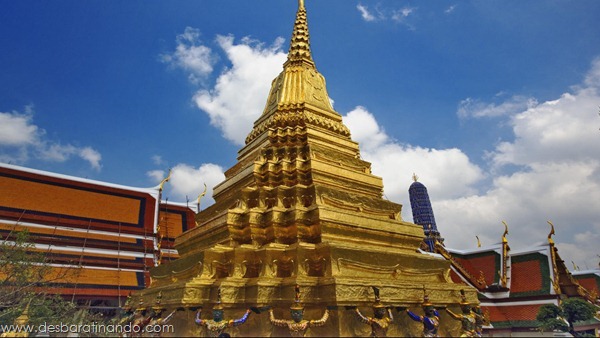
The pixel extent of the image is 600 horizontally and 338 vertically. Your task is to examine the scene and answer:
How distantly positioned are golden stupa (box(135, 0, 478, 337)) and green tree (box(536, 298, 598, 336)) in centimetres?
546

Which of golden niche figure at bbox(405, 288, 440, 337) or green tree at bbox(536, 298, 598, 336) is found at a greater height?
golden niche figure at bbox(405, 288, 440, 337)

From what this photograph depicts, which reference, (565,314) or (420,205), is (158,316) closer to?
(565,314)

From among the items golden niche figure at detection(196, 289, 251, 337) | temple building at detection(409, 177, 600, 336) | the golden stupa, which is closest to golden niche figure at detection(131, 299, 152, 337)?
the golden stupa

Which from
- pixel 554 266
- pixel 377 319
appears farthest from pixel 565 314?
pixel 377 319

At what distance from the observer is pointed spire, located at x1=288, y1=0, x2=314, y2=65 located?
38.0 ft

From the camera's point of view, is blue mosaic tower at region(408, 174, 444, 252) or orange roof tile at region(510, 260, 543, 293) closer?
orange roof tile at region(510, 260, 543, 293)

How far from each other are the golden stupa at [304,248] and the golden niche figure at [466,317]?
5.8 inches

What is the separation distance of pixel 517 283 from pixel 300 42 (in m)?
11.7

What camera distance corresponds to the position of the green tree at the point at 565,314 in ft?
32.3

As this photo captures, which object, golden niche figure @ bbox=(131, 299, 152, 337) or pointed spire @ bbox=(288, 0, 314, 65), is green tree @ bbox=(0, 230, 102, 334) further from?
pointed spire @ bbox=(288, 0, 314, 65)

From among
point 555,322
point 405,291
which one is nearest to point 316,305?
point 405,291

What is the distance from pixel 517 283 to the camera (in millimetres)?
12297

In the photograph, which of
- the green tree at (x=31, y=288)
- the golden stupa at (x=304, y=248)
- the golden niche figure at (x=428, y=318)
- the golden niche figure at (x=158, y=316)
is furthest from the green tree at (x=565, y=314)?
the green tree at (x=31, y=288)

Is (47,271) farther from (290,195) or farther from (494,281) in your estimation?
(494,281)
